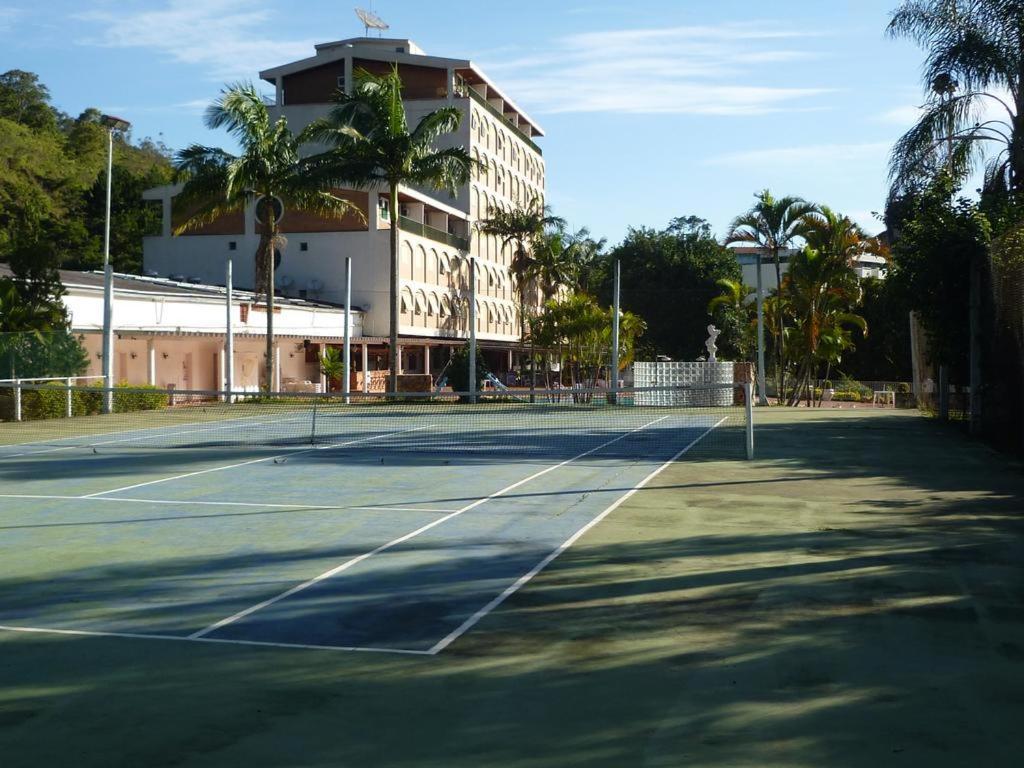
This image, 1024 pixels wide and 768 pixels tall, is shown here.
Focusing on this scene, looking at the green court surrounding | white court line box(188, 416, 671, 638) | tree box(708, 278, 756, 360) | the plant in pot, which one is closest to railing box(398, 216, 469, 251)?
the plant in pot

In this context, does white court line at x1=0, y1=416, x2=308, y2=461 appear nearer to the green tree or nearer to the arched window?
the green tree

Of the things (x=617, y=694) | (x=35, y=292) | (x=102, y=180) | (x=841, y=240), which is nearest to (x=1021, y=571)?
(x=617, y=694)

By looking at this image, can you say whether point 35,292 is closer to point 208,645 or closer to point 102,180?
point 208,645

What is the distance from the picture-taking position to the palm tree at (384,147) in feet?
136

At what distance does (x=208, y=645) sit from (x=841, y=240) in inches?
1619

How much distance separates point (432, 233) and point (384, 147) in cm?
2669

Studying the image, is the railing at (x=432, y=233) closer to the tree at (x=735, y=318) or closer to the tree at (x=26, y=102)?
the tree at (x=735, y=318)

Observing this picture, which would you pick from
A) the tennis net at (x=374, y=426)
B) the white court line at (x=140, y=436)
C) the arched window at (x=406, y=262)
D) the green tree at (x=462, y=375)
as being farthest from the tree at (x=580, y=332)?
the white court line at (x=140, y=436)

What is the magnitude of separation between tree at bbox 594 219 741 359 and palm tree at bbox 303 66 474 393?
125ft

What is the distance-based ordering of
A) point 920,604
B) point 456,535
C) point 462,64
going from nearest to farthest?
point 920,604
point 456,535
point 462,64

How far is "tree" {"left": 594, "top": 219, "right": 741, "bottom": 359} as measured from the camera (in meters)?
78.0

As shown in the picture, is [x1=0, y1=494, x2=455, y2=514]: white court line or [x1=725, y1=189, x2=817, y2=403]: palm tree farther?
[x1=725, y1=189, x2=817, y2=403]: palm tree

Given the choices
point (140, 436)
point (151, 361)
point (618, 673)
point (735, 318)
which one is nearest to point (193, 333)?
point (151, 361)

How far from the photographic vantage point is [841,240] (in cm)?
4528
